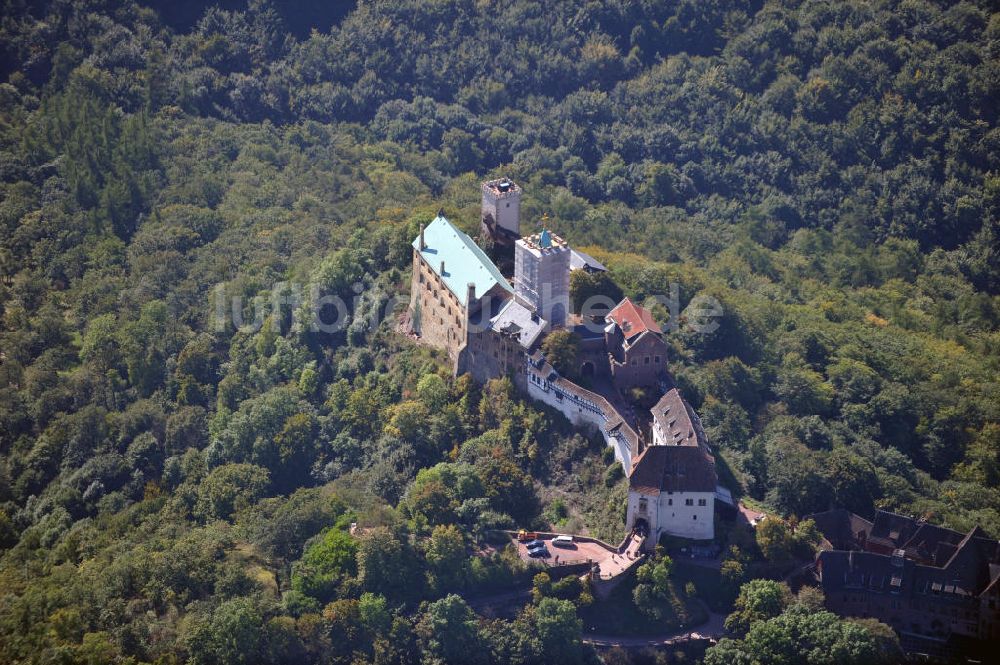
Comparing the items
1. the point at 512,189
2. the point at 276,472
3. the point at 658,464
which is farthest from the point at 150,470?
the point at 658,464

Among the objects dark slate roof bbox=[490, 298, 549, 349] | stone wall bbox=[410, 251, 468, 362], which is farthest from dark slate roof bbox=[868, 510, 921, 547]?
stone wall bbox=[410, 251, 468, 362]

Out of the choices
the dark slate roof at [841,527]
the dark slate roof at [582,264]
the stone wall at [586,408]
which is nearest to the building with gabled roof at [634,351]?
the stone wall at [586,408]

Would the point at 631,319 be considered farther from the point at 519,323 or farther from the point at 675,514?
the point at 675,514

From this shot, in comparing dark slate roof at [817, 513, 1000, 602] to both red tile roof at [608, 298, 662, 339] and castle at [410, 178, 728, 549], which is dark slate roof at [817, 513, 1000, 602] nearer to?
castle at [410, 178, 728, 549]

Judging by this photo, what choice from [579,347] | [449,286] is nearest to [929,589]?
[579,347]

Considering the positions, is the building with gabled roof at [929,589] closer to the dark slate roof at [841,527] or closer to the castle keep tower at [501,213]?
the dark slate roof at [841,527]

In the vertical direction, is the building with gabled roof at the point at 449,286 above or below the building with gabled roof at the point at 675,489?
above
